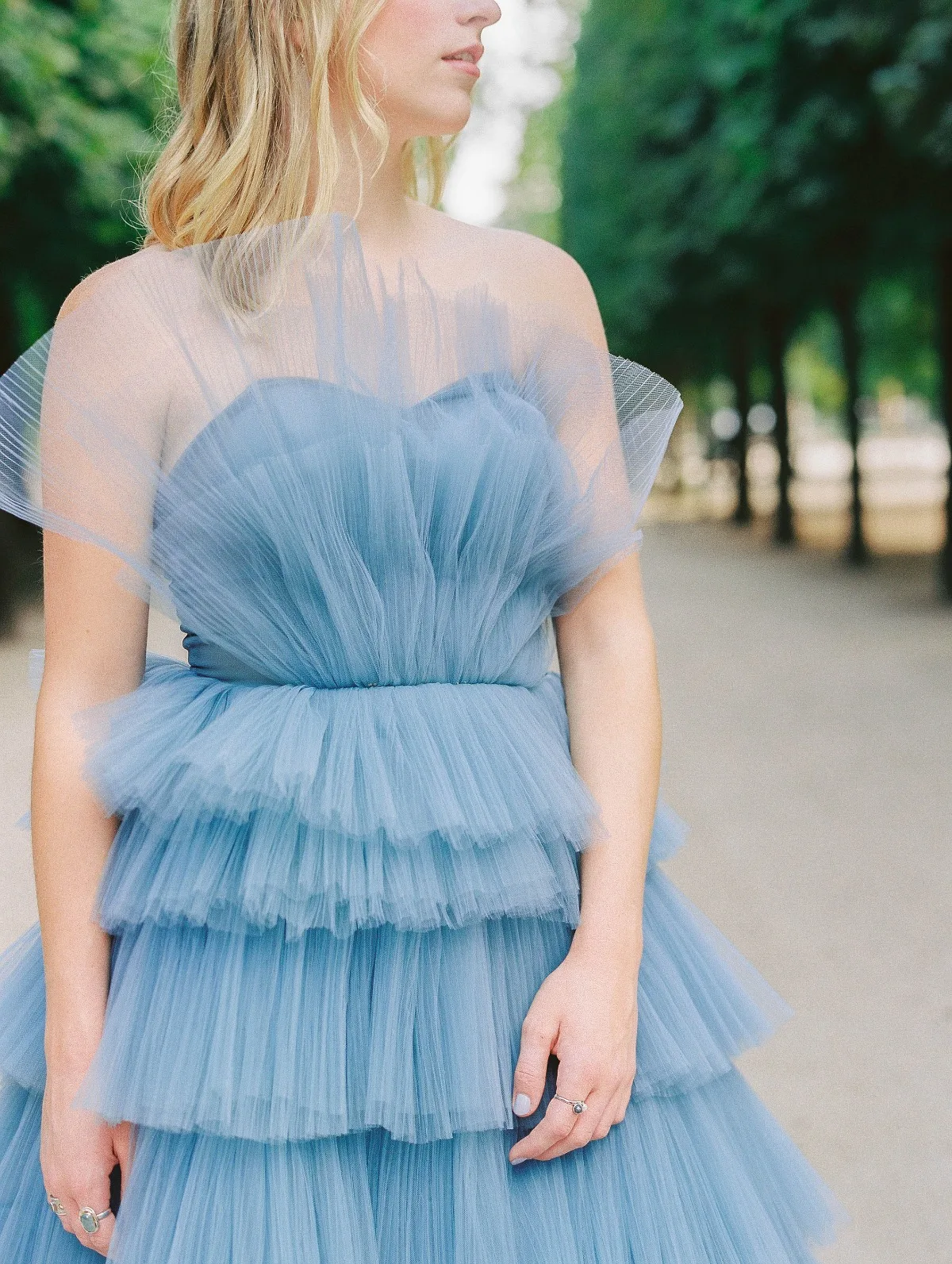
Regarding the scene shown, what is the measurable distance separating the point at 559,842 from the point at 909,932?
4.11 m

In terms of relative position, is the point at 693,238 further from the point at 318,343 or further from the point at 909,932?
the point at 318,343

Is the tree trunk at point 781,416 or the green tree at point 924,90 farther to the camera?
the tree trunk at point 781,416

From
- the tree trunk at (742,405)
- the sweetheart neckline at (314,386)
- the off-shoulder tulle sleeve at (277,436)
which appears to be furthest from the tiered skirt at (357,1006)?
the tree trunk at (742,405)

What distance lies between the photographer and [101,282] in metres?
1.56

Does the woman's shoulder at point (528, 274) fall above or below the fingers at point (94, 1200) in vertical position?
above

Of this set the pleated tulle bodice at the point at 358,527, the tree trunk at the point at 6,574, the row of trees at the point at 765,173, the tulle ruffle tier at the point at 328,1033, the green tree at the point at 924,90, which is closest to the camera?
the tulle ruffle tier at the point at 328,1033

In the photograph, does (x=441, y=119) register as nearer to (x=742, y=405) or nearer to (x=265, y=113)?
(x=265, y=113)

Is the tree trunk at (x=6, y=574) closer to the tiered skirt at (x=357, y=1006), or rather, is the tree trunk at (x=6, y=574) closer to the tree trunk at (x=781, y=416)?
the tree trunk at (x=781, y=416)

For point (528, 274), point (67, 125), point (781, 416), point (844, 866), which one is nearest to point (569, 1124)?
point (528, 274)

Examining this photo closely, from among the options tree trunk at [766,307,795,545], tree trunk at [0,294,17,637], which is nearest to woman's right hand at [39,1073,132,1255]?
tree trunk at [0,294,17,637]

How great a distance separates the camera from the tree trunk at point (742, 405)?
25.2m

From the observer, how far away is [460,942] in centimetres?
147

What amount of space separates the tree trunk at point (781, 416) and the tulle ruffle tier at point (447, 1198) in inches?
780

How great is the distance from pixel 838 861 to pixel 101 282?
17.0ft
